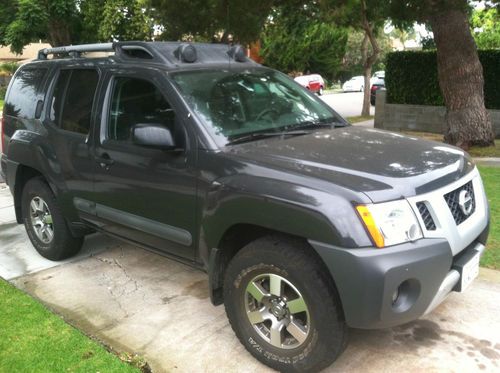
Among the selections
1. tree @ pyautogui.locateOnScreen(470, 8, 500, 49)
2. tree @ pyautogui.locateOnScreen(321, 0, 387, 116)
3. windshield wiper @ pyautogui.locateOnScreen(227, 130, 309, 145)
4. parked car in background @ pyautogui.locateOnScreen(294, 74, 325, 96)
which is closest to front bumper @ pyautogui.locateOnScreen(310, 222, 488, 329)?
windshield wiper @ pyautogui.locateOnScreen(227, 130, 309, 145)

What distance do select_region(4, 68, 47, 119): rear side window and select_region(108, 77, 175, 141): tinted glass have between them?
1.24 metres

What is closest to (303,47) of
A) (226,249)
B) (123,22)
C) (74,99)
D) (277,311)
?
(123,22)

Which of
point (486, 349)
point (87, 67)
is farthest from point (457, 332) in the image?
point (87, 67)

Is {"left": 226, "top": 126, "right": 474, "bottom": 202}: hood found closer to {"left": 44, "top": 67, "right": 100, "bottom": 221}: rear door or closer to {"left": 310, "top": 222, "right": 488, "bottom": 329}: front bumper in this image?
{"left": 310, "top": 222, "right": 488, "bottom": 329}: front bumper

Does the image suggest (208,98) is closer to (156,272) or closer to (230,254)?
(230,254)

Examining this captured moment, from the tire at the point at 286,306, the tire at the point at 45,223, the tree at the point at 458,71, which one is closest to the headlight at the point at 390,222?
the tire at the point at 286,306

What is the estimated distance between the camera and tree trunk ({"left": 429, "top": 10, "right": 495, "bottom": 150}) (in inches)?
354

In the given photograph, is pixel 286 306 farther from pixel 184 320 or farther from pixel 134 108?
pixel 134 108

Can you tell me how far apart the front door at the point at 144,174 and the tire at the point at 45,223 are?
2.53ft

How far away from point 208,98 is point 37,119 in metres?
2.01

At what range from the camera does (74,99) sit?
4.40 meters

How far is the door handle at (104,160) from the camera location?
12.8 ft

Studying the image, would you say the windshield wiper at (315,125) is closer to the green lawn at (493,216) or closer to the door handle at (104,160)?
the door handle at (104,160)

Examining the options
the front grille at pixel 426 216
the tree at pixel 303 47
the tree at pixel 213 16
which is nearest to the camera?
the front grille at pixel 426 216
